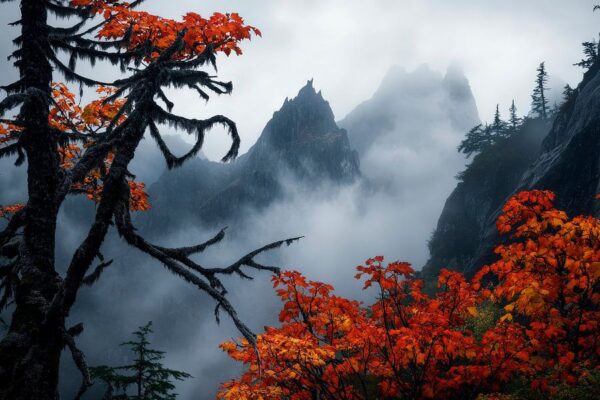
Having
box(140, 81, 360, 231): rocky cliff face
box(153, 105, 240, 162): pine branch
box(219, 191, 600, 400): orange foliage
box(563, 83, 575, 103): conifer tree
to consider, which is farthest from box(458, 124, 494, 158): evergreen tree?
box(140, 81, 360, 231): rocky cliff face

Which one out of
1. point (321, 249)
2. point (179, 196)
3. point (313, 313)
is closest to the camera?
point (313, 313)

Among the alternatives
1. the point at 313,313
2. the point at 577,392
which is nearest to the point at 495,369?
the point at 577,392

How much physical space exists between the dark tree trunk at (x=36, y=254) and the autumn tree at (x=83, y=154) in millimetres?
14

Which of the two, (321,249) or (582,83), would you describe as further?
(321,249)

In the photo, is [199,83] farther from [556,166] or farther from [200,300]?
[200,300]

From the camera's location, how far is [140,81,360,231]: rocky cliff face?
166250mm

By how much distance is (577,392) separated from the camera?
17.2ft

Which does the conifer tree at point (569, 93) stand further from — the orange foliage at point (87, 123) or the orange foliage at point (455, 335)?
the orange foliage at point (87, 123)

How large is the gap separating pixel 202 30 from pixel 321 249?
617 ft

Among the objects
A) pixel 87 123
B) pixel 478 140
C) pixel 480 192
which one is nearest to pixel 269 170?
pixel 478 140

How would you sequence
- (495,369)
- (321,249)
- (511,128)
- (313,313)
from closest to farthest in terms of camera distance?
(495,369) < (313,313) < (511,128) < (321,249)

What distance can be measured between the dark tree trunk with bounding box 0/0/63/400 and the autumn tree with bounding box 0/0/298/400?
0.01 meters

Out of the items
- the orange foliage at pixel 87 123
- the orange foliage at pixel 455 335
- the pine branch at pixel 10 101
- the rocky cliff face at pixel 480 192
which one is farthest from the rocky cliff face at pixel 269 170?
the pine branch at pixel 10 101

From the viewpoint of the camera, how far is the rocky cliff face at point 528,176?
91.5 feet
